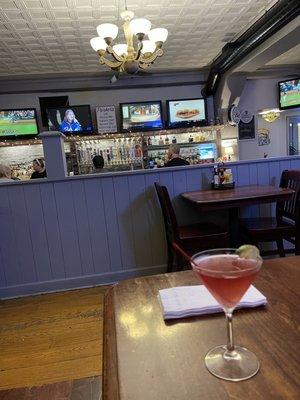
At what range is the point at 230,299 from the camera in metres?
0.60

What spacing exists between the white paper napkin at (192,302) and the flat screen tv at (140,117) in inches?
217

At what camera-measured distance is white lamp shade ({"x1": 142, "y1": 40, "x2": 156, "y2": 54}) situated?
356 centimetres

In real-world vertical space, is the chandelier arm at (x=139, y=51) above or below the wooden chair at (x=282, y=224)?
above

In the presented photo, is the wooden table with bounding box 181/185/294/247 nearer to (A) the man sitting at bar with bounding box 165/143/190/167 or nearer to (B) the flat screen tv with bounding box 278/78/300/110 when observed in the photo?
(A) the man sitting at bar with bounding box 165/143/190/167

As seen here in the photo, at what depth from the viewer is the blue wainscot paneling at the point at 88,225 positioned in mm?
2924

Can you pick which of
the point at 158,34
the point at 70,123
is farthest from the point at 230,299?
the point at 70,123

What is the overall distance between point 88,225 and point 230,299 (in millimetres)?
2534

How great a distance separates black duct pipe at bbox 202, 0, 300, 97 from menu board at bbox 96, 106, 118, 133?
2.08 m

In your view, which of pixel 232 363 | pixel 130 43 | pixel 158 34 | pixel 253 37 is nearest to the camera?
pixel 232 363

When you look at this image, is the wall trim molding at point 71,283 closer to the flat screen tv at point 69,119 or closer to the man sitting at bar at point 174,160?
the man sitting at bar at point 174,160

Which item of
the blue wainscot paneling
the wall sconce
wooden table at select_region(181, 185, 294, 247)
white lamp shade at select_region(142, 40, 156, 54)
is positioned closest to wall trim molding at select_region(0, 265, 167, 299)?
the blue wainscot paneling

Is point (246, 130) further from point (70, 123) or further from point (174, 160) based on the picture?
point (70, 123)

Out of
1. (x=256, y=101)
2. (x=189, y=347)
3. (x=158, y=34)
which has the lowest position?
(x=189, y=347)

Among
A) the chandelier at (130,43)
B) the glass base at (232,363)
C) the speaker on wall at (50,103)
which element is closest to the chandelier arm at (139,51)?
the chandelier at (130,43)
